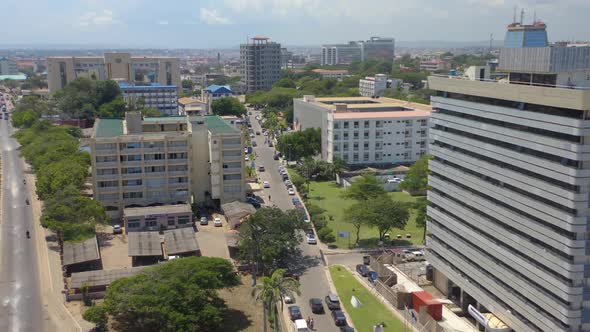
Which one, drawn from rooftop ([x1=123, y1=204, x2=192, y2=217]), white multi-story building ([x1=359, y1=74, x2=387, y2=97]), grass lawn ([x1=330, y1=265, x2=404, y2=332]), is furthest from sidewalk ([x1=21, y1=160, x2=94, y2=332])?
white multi-story building ([x1=359, y1=74, x2=387, y2=97])

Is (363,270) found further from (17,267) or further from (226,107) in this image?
(226,107)

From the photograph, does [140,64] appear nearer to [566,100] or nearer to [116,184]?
[116,184]

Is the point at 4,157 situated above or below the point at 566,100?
below

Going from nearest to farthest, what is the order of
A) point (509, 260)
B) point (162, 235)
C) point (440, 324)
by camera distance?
point (509, 260)
point (440, 324)
point (162, 235)

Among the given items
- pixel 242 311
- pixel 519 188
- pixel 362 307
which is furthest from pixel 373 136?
pixel 519 188

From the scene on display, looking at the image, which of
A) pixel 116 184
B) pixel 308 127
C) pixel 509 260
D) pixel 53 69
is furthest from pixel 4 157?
pixel 509 260

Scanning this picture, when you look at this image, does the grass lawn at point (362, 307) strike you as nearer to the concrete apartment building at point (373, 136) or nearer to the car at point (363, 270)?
the car at point (363, 270)
